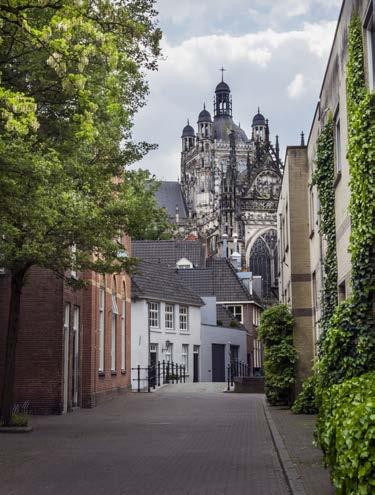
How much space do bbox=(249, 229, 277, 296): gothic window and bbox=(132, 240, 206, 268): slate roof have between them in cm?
3188

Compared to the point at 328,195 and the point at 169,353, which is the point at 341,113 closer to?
the point at 328,195

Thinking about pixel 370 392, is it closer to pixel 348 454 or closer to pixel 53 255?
pixel 348 454

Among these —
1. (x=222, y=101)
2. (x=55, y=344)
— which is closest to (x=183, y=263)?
(x=55, y=344)

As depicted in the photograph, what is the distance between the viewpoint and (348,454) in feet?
22.9

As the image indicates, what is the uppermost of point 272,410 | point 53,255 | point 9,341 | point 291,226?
point 291,226

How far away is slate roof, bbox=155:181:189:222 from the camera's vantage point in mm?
130125

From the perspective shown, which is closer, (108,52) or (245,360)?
(108,52)

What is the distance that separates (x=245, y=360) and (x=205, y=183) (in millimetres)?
78338

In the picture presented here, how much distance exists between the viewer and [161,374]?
44406 mm

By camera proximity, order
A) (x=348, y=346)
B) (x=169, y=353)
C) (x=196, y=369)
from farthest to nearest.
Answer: (x=196, y=369) → (x=169, y=353) → (x=348, y=346)

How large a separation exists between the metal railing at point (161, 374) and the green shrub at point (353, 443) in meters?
29.8

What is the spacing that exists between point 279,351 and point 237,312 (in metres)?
36.8

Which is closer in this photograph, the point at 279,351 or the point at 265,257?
the point at 279,351

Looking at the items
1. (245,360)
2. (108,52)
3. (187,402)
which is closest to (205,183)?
(245,360)
